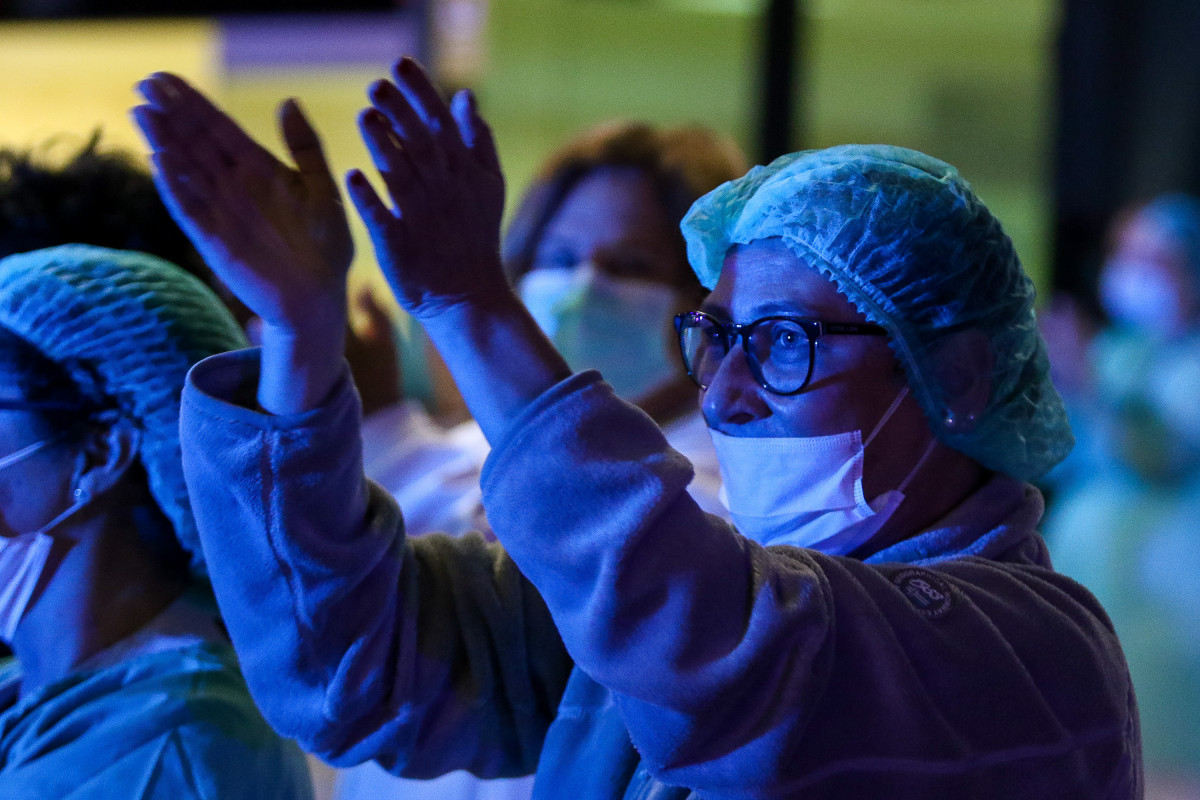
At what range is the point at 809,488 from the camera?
1238mm

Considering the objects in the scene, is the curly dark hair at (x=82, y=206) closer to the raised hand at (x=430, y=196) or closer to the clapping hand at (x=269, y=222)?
the clapping hand at (x=269, y=222)

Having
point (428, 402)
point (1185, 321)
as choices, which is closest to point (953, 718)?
point (428, 402)

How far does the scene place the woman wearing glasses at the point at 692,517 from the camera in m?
0.95

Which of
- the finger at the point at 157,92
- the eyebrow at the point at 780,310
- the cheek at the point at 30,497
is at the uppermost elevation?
the finger at the point at 157,92

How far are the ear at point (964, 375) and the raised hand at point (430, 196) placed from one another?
1.71 ft

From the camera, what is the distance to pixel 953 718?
3.47 feet

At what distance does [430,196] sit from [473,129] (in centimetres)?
7

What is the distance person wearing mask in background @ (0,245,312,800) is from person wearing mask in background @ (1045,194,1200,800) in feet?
9.73

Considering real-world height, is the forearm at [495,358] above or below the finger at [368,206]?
below

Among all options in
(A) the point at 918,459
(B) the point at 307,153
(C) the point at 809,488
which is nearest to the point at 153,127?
(B) the point at 307,153

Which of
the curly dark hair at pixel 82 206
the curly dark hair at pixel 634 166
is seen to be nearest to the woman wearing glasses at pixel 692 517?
the curly dark hair at pixel 82 206

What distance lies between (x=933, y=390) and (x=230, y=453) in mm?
724

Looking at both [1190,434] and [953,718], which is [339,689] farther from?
[1190,434]

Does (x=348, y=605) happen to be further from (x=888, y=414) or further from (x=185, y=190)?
(x=888, y=414)
